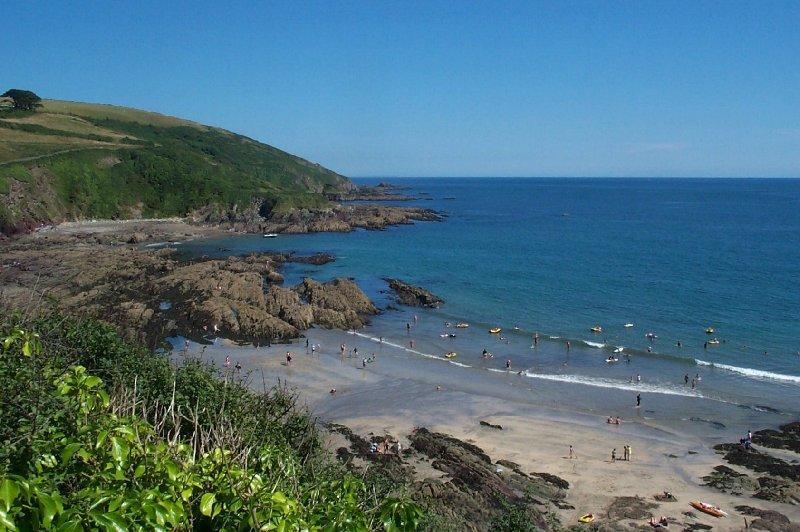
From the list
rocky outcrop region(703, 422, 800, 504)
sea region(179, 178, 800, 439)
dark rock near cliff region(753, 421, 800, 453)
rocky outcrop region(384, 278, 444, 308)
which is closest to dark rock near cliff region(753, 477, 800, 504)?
rocky outcrop region(703, 422, 800, 504)

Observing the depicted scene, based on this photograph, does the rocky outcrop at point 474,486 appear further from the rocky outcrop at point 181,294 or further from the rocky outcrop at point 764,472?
the rocky outcrop at point 181,294

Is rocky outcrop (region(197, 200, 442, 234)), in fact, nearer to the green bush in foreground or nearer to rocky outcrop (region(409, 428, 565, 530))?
rocky outcrop (region(409, 428, 565, 530))

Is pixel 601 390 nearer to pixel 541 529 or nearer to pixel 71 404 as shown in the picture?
pixel 541 529

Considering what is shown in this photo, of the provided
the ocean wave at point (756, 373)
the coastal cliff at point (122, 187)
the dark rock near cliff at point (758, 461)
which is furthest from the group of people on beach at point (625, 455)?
the coastal cliff at point (122, 187)

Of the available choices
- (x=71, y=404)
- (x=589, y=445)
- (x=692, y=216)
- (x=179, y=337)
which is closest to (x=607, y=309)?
(x=589, y=445)

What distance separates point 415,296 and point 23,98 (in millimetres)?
120297

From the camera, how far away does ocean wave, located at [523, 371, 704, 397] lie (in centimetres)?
3812

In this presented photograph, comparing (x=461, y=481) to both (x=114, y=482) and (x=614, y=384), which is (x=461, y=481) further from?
(x=114, y=482)

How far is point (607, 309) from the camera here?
56781mm

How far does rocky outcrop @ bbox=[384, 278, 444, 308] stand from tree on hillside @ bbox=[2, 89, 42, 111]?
116m

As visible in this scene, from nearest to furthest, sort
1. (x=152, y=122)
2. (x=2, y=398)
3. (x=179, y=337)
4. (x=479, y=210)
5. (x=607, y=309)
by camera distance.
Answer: (x=2, y=398) < (x=179, y=337) < (x=607, y=309) < (x=479, y=210) < (x=152, y=122)

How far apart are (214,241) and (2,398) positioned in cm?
8935

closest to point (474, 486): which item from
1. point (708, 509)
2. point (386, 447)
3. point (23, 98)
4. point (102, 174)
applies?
point (386, 447)

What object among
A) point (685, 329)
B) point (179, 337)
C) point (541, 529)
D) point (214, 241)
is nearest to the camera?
point (541, 529)
